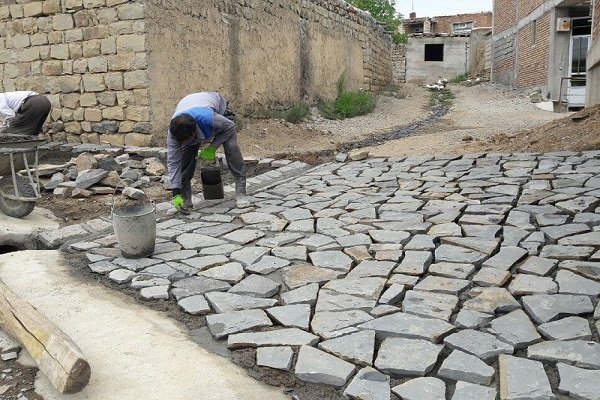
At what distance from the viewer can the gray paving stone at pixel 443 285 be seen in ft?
10.4

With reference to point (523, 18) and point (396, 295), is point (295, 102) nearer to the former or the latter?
point (396, 295)

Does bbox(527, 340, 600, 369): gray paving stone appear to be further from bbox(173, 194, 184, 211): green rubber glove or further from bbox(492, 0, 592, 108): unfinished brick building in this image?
bbox(492, 0, 592, 108): unfinished brick building

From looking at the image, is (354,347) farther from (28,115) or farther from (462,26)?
(462,26)

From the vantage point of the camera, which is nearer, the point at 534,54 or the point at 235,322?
the point at 235,322

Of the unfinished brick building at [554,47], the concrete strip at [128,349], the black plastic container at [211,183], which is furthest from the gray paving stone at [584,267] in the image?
the unfinished brick building at [554,47]

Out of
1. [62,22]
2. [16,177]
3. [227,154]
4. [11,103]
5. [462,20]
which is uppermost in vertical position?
[462,20]

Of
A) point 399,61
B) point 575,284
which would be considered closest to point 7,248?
point 575,284

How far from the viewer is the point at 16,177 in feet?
16.9

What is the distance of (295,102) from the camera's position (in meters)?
12.0

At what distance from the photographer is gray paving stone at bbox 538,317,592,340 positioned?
257 centimetres

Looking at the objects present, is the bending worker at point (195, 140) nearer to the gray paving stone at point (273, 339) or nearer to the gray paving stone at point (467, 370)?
the gray paving stone at point (273, 339)

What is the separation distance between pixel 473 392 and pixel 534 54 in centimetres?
1828

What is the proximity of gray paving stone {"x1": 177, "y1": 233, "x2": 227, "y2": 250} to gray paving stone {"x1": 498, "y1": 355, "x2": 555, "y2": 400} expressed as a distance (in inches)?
98.2

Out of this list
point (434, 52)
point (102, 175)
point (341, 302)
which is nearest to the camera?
point (341, 302)
